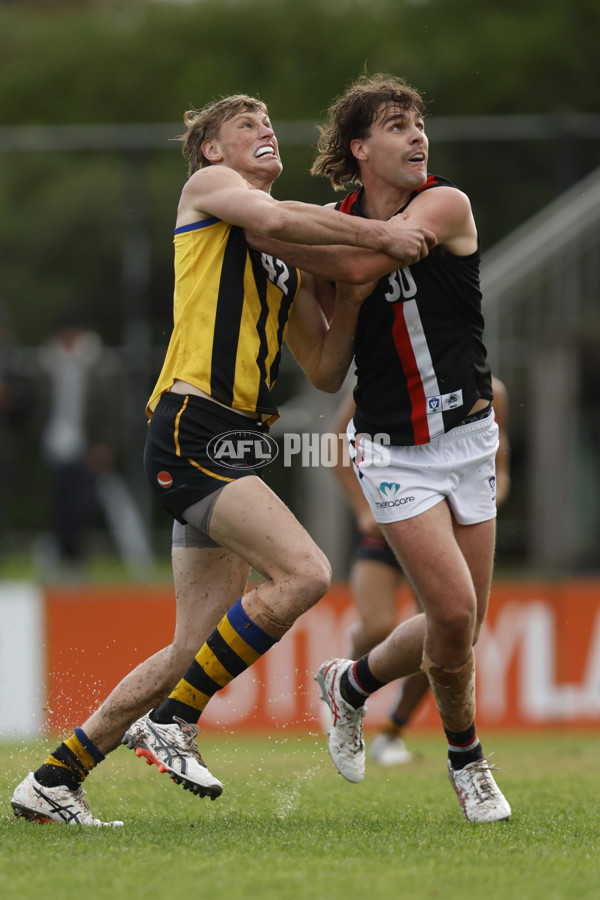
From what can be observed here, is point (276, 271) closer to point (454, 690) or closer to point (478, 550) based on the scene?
point (478, 550)

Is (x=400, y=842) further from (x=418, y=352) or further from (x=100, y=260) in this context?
(x=100, y=260)

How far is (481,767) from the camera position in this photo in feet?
16.3

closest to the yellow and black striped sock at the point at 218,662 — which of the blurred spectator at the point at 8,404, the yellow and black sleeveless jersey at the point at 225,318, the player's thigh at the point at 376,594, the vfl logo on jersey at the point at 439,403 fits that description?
the yellow and black sleeveless jersey at the point at 225,318

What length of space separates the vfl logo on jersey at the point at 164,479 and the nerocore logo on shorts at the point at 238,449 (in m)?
0.17

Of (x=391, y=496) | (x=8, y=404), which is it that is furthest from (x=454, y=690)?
(x=8, y=404)

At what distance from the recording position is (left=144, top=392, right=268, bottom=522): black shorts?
4609 millimetres

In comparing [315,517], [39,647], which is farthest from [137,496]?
[39,647]

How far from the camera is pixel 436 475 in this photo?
15.8 ft

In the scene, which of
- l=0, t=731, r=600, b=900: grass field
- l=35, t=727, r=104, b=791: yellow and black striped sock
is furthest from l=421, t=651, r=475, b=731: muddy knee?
l=35, t=727, r=104, b=791: yellow and black striped sock

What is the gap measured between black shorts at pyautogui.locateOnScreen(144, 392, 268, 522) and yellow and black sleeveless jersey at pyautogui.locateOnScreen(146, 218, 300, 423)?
0.07 meters

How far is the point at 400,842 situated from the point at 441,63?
2058cm

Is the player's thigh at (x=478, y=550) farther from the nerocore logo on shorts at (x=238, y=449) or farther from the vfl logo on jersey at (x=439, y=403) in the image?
the nerocore logo on shorts at (x=238, y=449)

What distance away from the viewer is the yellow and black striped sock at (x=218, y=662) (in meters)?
4.53

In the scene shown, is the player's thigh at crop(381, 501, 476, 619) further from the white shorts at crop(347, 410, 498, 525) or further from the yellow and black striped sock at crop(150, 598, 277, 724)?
the yellow and black striped sock at crop(150, 598, 277, 724)
